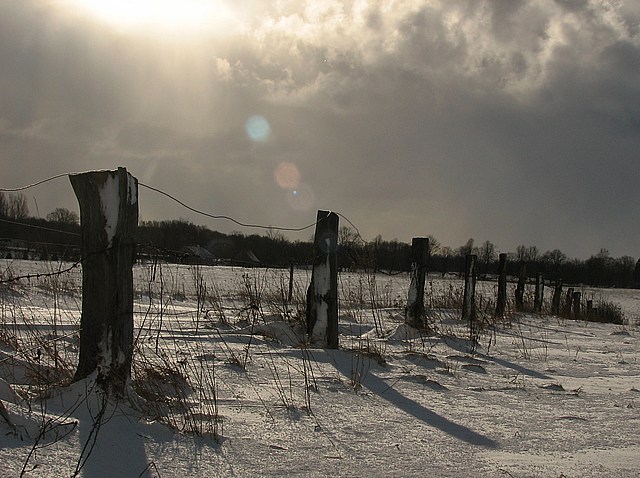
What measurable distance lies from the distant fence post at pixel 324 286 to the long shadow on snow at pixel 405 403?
37cm

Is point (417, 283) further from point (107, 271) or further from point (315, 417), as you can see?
point (107, 271)

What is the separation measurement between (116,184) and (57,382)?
132cm

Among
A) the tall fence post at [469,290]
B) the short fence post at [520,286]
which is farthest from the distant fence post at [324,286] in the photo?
the short fence post at [520,286]

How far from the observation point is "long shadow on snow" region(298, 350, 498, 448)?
320 cm

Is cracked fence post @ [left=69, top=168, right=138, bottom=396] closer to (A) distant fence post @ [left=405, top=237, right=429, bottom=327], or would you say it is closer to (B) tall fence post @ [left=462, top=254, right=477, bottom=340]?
(A) distant fence post @ [left=405, top=237, right=429, bottom=327]

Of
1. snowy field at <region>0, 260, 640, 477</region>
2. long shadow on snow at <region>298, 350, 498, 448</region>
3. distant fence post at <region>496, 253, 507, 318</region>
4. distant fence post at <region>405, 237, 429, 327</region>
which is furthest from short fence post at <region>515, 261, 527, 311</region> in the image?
long shadow on snow at <region>298, 350, 498, 448</region>

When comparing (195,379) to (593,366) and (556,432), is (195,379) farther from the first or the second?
(593,366)

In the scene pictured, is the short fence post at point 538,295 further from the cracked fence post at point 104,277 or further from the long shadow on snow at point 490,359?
the cracked fence post at point 104,277

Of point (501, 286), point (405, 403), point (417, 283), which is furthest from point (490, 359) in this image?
point (501, 286)

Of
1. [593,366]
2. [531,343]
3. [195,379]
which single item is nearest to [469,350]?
[593,366]

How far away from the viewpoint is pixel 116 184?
317 centimetres

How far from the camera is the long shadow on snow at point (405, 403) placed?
3.20 meters

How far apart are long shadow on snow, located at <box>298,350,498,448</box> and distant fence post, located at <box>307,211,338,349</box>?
37 centimetres

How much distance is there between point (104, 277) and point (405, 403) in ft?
7.62
